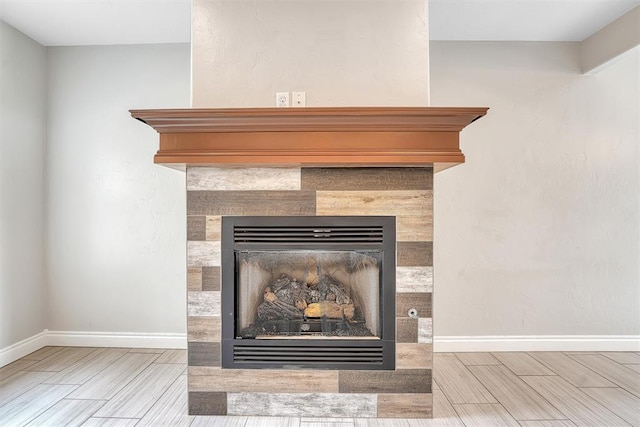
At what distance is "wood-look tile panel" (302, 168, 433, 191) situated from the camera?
7.57 ft

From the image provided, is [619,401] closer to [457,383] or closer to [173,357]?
[457,383]

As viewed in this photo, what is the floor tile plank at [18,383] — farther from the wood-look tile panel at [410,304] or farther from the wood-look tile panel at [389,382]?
the wood-look tile panel at [410,304]

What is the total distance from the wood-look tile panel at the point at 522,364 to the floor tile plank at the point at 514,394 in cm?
8

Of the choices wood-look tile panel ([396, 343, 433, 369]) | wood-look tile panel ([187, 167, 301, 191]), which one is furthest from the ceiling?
wood-look tile panel ([396, 343, 433, 369])

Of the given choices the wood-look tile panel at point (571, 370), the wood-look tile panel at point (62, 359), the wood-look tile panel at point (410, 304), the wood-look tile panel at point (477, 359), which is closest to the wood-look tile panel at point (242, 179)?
the wood-look tile panel at point (410, 304)

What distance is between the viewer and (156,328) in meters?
3.52

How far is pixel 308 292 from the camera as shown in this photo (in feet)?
7.80

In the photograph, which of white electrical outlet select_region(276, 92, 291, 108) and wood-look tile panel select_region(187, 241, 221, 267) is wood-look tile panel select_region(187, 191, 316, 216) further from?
white electrical outlet select_region(276, 92, 291, 108)

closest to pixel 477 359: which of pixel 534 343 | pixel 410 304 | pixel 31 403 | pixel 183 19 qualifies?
pixel 534 343

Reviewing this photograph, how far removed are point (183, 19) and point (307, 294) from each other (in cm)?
207

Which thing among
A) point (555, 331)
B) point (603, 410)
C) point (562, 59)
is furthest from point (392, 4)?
point (555, 331)

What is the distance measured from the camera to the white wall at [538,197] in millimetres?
3420

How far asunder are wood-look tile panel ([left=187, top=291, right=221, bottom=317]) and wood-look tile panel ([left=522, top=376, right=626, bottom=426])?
1.90m

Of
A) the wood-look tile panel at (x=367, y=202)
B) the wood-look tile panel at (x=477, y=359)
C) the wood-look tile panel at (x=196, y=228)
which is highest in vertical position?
the wood-look tile panel at (x=367, y=202)
